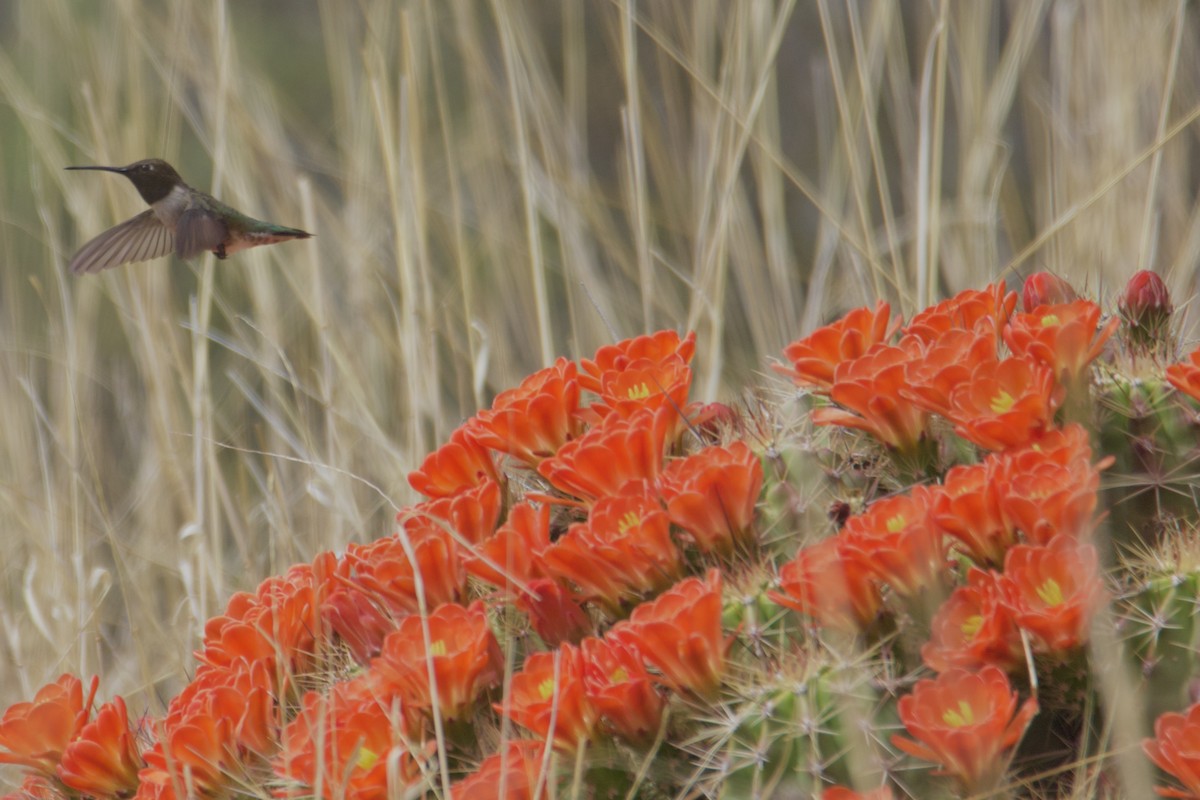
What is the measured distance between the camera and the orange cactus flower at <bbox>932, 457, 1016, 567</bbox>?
37.8 inches

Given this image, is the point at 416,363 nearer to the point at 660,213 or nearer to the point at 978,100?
the point at 978,100

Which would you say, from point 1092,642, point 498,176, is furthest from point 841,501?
point 498,176

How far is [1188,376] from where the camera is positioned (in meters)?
1.04

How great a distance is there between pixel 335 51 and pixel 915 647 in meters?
2.16

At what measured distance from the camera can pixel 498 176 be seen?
9.66ft

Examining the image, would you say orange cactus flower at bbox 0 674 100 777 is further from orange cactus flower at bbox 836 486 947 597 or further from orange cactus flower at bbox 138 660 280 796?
Result: orange cactus flower at bbox 836 486 947 597

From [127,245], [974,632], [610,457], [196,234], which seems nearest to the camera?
[974,632]

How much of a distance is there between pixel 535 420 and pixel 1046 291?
527 millimetres

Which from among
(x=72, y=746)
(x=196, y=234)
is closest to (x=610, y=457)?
(x=72, y=746)

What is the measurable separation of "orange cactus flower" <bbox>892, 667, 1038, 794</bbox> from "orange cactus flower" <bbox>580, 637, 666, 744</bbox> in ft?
0.63

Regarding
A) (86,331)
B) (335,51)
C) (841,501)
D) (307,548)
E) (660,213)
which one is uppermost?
(335,51)

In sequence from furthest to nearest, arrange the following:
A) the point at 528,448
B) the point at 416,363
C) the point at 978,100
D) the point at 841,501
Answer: the point at 978,100 → the point at 416,363 → the point at 528,448 → the point at 841,501

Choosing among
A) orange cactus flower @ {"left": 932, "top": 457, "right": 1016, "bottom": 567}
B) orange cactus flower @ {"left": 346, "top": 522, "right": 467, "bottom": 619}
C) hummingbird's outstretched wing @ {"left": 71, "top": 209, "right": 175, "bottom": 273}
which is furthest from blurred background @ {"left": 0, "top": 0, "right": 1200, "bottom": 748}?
orange cactus flower @ {"left": 932, "top": 457, "right": 1016, "bottom": 567}

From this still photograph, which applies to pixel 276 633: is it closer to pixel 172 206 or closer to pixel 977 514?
pixel 977 514
